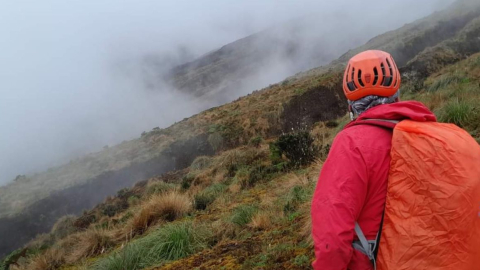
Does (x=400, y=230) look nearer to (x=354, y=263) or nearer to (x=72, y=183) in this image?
(x=354, y=263)

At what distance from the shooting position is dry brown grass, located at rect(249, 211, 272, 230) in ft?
17.4

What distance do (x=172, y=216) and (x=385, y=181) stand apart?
253 inches

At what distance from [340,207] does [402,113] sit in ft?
1.81

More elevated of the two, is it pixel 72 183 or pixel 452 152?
A: pixel 452 152

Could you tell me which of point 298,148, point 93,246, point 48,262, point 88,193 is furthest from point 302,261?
point 88,193

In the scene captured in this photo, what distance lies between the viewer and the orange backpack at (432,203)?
1.58 meters

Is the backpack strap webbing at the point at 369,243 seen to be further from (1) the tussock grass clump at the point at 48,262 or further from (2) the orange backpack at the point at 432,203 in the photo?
(1) the tussock grass clump at the point at 48,262

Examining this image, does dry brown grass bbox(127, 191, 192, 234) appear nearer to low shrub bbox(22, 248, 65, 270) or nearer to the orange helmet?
low shrub bbox(22, 248, 65, 270)

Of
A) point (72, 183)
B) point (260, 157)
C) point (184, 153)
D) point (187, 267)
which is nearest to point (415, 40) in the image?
point (184, 153)

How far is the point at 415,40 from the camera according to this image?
3116cm

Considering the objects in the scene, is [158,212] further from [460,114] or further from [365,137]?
[365,137]

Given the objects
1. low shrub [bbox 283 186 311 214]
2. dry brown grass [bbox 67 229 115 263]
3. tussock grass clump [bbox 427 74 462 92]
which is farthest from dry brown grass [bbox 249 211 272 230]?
tussock grass clump [bbox 427 74 462 92]

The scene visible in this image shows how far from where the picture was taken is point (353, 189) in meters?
1.74

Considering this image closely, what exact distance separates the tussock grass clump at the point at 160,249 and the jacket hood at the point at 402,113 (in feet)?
12.8
